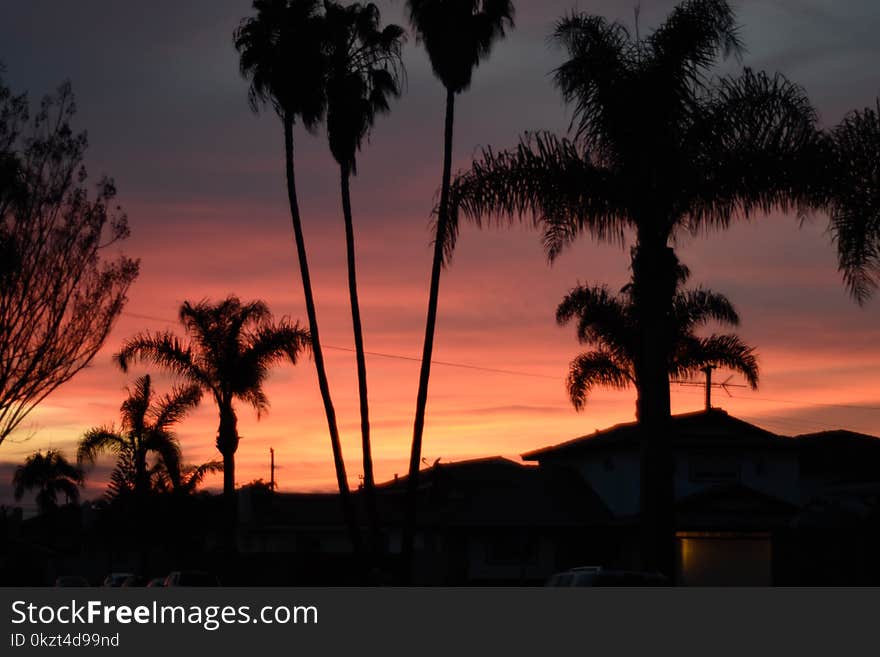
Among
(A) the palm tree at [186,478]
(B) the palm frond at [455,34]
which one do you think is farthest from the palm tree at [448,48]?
(A) the palm tree at [186,478]

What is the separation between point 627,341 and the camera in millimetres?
40719

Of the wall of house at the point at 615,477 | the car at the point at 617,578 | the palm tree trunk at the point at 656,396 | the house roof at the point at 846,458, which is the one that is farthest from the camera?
the house roof at the point at 846,458

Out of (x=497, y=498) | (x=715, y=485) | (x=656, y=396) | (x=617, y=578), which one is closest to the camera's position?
(x=617, y=578)

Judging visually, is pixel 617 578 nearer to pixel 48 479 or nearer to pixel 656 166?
pixel 656 166

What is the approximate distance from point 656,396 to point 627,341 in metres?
17.9

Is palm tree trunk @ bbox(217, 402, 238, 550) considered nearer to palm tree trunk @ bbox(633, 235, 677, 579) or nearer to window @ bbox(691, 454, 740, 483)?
window @ bbox(691, 454, 740, 483)

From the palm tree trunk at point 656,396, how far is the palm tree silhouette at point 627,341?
15.1 metres

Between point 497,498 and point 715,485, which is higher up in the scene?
point 715,485

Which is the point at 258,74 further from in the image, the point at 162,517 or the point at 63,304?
the point at 162,517

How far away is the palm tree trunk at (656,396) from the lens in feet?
75.6

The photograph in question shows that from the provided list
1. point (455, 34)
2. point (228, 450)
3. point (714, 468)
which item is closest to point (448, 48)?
point (455, 34)

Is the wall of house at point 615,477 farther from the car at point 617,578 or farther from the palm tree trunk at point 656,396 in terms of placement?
the car at point 617,578

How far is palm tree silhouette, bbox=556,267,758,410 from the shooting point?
40781 millimetres

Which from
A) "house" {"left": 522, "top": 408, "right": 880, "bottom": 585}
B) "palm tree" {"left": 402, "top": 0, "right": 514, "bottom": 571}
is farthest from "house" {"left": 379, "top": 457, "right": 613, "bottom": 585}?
"palm tree" {"left": 402, "top": 0, "right": 514, "bottom": 571}
